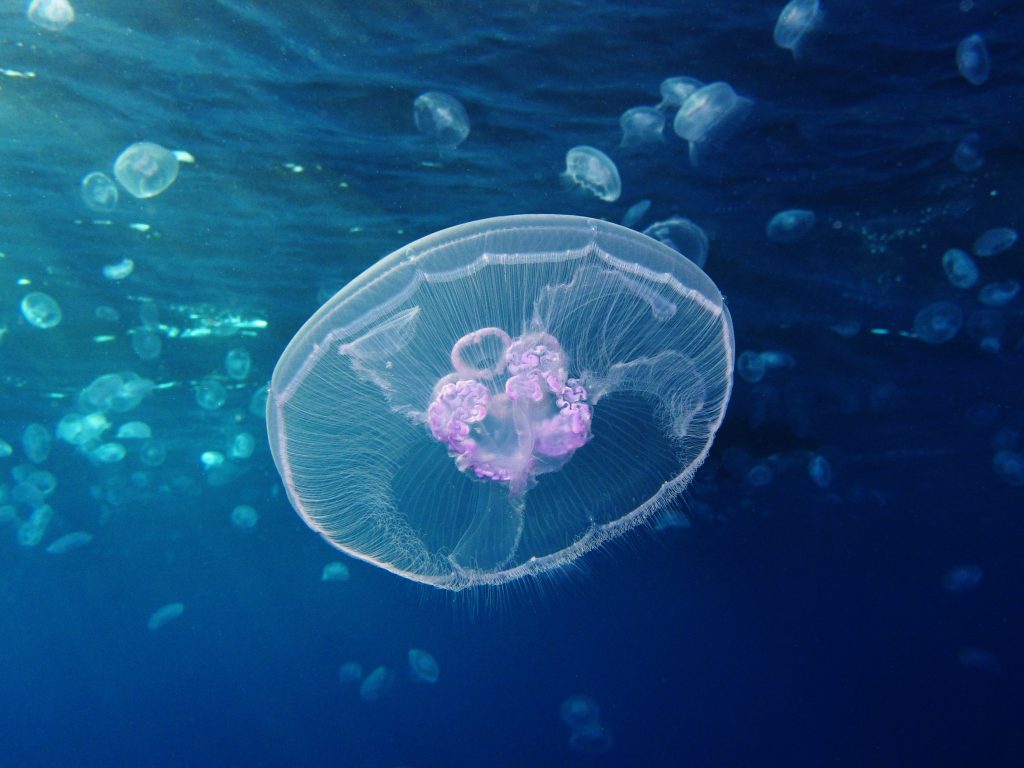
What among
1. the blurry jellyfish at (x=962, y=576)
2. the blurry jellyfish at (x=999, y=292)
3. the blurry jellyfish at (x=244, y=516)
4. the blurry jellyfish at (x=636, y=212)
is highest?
the blurry jellyfish at (x=636, y=212)

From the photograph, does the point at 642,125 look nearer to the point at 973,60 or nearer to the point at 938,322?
the point at 973,60

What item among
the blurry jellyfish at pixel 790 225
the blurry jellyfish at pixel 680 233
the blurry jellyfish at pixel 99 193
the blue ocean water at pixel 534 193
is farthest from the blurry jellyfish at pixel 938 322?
the blurry jellyfish at pixel 99 193

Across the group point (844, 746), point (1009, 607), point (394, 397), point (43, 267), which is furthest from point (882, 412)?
point (1009, 607)

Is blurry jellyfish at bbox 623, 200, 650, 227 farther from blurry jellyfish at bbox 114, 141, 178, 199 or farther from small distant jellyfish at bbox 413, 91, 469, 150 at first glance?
blurry jellyfish at bbox 114, 141, 178, 199

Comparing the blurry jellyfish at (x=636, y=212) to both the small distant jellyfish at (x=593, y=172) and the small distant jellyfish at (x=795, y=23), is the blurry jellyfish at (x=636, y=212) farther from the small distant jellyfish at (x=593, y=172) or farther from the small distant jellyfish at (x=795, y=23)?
the small distant jellyfish at (x=795, y=23)

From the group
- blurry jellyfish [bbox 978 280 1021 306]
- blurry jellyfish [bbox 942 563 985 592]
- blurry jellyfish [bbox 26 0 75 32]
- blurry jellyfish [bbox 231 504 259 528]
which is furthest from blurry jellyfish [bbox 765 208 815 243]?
blurry jellyfish [bbox 231 504 259 528]
